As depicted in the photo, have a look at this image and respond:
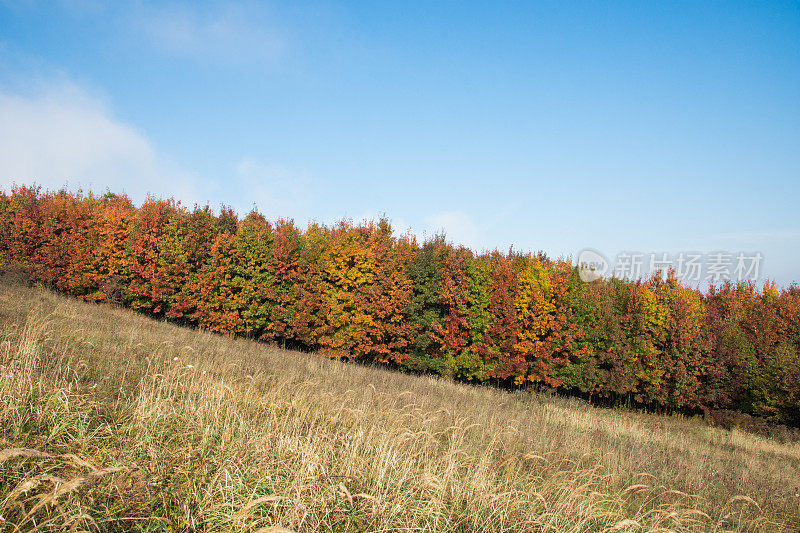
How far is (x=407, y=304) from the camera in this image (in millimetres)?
22312

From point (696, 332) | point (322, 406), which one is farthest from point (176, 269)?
point (696, 332)

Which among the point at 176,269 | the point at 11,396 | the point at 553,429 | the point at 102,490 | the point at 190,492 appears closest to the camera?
the point at 102,490

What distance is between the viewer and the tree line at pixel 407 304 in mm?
21297

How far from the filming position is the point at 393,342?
2191 centimetres

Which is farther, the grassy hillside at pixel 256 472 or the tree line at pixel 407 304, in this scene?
the tree line at pixel 407 304

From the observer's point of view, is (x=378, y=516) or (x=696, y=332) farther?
(x=696, y=332)

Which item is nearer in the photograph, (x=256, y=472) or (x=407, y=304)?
(x=256, y=472)

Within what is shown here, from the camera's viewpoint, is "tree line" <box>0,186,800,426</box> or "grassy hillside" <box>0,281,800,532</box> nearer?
"grassy hillside" <box>0,281,800,532</box>

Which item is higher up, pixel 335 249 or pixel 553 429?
Answer: pixel 335 249

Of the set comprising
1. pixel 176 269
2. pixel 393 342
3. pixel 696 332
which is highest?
pixel 696 332

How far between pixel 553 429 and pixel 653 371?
1721 cm

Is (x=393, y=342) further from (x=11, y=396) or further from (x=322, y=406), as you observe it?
(x=11, y=396)

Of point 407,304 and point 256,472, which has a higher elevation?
point 407,304

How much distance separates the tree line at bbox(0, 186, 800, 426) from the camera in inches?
838
